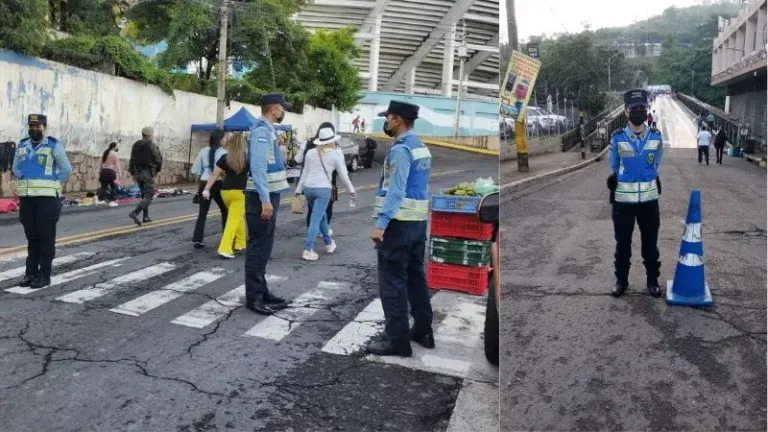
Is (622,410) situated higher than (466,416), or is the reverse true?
(622,410)

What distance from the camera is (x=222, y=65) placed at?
12.6 metres

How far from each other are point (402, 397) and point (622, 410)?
214 cm

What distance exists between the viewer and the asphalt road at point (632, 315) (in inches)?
40.2

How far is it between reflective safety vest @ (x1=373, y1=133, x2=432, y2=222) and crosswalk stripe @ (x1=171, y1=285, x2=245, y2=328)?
1.48m

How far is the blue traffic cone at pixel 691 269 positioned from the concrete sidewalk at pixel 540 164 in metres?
0.25

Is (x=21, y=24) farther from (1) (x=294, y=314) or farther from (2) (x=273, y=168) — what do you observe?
(1) (x=294, y=314)

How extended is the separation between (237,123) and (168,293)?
15.7ft

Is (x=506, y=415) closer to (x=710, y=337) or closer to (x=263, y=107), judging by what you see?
(x=710, y=337)

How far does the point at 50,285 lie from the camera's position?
5188mm

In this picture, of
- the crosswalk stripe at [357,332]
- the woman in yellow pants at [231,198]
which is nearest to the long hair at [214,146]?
the woman in yellow pants at [231,198]

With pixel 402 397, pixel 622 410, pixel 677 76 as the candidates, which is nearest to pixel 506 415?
pixel 622 410

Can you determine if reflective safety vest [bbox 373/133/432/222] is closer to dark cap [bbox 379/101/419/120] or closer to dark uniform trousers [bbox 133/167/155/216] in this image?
dark cap [bbox 379/101/419/120]

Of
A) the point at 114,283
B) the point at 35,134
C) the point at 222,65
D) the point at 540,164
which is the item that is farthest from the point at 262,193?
the point at 222,65

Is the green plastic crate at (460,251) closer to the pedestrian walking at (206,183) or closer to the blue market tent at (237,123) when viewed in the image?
the blue market tent at (237,123)
